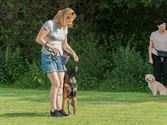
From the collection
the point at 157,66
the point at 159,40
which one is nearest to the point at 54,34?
the point at 159,40

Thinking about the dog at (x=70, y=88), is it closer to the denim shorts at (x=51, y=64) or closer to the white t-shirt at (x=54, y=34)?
the denim shorts at (x=51, y=64)

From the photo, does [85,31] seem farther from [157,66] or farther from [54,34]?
[54,34]

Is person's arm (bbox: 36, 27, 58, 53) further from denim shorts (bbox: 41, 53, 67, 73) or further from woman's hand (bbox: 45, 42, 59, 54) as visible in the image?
denim shorts (bbox: 41, 53, 67, 73)

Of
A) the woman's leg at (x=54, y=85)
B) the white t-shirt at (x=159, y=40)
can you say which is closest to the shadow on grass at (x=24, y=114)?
the woman's leg at (x=54, y=85)

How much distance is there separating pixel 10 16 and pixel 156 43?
6.36 m

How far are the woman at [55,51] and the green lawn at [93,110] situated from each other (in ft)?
1.08

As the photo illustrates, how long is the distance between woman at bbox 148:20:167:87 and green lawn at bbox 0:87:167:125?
6.23 feet

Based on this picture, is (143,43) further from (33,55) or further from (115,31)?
(33,55)

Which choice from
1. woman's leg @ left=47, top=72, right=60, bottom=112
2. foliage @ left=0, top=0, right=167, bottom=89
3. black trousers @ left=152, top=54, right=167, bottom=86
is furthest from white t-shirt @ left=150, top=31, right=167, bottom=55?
woman's leg @ left=47, top=72, right=60, bottom=112

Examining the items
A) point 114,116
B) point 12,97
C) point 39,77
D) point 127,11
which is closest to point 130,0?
point 127,11

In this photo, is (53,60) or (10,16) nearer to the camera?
(53,60)

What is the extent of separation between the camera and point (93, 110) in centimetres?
1108

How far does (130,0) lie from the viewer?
19.0 metres

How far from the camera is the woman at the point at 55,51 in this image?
10.0 meters
